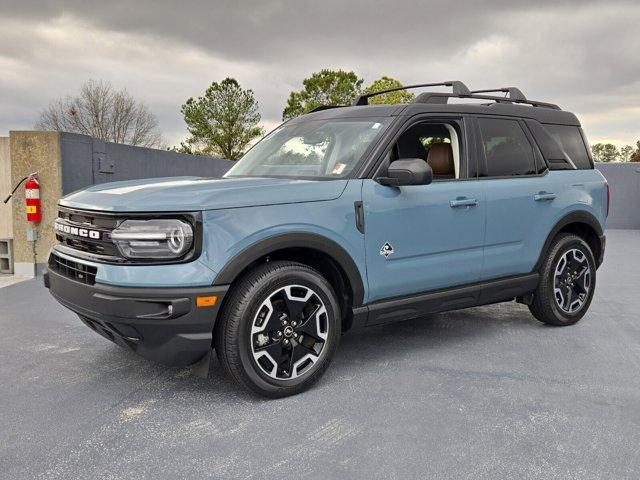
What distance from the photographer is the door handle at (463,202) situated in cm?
416

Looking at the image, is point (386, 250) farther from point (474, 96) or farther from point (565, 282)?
point (565, 282)

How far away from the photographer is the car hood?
312cm

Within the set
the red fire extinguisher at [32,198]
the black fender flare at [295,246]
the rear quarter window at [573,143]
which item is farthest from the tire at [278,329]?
the red fire extinguisher at [32,198]

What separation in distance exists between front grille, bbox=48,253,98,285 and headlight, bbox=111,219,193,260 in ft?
1.00

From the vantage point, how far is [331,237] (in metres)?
3.56

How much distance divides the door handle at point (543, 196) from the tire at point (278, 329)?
6.91ft

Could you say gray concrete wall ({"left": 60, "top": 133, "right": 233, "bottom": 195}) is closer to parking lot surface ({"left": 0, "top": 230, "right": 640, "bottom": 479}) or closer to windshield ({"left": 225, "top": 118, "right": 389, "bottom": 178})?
parking lot surface ({"left": 0, "top": 230, "right": 640, "bottom": 479})

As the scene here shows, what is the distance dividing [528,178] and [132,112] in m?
50.1

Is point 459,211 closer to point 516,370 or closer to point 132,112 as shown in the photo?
point 516,370

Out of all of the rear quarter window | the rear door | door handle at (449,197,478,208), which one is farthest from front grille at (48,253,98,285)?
the rear quarter window

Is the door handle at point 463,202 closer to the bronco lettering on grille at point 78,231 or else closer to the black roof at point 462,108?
the black roof at point 462,108

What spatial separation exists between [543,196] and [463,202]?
99 centimetres

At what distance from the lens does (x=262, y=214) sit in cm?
332

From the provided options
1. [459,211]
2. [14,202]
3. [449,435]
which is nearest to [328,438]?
[449,435]
